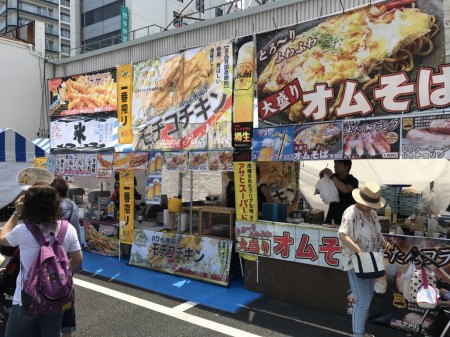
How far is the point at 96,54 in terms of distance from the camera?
12.5 meters

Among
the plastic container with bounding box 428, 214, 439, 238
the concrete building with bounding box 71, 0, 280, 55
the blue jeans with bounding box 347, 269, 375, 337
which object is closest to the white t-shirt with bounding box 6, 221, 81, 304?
the blue jeans with bounding box 347, 269, 375, 337

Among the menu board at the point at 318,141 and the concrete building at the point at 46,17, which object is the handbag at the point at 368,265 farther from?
the concrete building at the point at 46,17

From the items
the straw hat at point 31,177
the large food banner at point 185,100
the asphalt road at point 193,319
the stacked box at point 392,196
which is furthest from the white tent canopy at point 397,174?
the straw hat at point 31,177

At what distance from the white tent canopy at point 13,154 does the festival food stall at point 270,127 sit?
0.98 metres

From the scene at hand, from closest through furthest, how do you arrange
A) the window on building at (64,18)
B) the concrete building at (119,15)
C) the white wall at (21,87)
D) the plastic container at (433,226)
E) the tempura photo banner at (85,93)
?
the plastic container at (433,226) < the tempura photo banner at (85,93) < the white wall at (21,87) < the concrete building at (119,15) < the window on building at (64,18)

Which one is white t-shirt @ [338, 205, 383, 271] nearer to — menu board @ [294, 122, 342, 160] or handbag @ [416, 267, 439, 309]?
handbag @ [416, 267, 439, 309]

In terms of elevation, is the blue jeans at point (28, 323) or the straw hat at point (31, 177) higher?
the straw hat at point (31, 177)

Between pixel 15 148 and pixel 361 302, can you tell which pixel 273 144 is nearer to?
pixel 361 302

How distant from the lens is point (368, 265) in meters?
3.64

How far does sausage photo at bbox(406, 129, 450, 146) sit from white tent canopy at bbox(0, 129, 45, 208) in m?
6.58

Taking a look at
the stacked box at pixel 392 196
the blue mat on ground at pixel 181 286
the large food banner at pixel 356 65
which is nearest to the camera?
the large food banner at pixel 356 65

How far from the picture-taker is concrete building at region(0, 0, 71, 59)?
57.4 meters

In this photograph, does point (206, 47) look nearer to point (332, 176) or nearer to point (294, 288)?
point (332, 176)

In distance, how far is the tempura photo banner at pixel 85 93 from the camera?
762 cm
